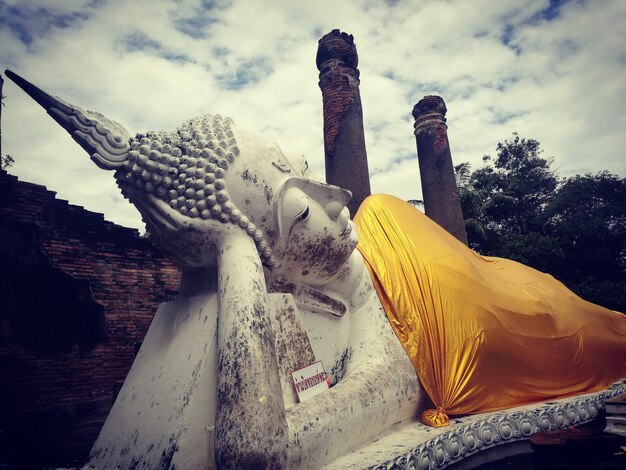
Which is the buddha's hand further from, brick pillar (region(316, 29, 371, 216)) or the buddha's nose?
brick pillar (region(316, 29, 371, 216))

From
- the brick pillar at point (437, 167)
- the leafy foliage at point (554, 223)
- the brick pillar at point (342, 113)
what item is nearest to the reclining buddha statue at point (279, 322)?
the brick pillar at point (342, 113)

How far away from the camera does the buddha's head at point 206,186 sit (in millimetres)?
1521

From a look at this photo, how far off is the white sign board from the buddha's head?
A: 387mm

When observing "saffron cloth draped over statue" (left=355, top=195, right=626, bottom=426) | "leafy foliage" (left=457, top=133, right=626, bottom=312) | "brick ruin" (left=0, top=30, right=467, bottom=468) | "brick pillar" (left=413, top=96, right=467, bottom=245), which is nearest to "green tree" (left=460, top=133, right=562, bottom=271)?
"leafy foliage" (left=457, top=133, right=626, bottom=312)

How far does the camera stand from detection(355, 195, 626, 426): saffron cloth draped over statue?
6.61ft

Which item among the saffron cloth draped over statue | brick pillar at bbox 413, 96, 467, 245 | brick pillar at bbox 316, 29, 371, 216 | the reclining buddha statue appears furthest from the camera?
brick pillar at bbox 413, 96, 467, 245

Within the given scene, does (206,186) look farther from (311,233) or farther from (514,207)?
(514,207)

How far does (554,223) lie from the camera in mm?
15430

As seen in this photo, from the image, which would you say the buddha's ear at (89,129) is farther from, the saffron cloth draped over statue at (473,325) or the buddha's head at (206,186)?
the saffron cloth draped over statue at (473,325)

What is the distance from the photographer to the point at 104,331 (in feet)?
19.1

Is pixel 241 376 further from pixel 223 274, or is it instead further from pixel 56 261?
pixel 56 261

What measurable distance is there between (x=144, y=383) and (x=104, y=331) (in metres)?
4.90

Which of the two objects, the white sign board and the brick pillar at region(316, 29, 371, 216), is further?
the brick pillar at region(316, 29, 371, 216)

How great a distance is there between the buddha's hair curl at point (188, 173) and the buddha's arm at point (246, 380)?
0.20 m
